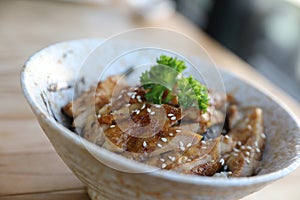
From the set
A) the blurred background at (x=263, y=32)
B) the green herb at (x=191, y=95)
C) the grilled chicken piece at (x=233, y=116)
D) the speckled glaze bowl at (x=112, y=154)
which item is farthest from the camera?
the blurred background at (x=263, y=32)

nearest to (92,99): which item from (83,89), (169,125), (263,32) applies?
(83,89)

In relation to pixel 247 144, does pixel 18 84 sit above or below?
below

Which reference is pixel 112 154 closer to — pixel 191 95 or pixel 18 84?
pixel 191 95

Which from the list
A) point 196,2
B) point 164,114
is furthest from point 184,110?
point 196,2

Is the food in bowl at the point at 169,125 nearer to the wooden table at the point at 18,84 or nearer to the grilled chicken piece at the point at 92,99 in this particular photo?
the grilled chicken piece at the point at 92,99

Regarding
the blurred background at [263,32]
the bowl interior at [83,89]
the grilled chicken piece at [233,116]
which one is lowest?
the blurred background at [263,32]

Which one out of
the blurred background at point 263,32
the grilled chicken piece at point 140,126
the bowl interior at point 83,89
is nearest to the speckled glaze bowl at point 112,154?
the bowl interior at point 83,89

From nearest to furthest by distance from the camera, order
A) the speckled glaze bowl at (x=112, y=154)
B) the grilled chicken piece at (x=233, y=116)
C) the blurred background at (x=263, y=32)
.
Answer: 1. the speckled glaze bowl at (x=112, y=154)
2. the grilled chicken piece at (x=233, y=116)
3. the blurred background at (x=263, y=32)

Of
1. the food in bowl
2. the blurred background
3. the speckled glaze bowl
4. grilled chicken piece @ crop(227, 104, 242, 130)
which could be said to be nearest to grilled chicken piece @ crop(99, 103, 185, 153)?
the food in bowl
